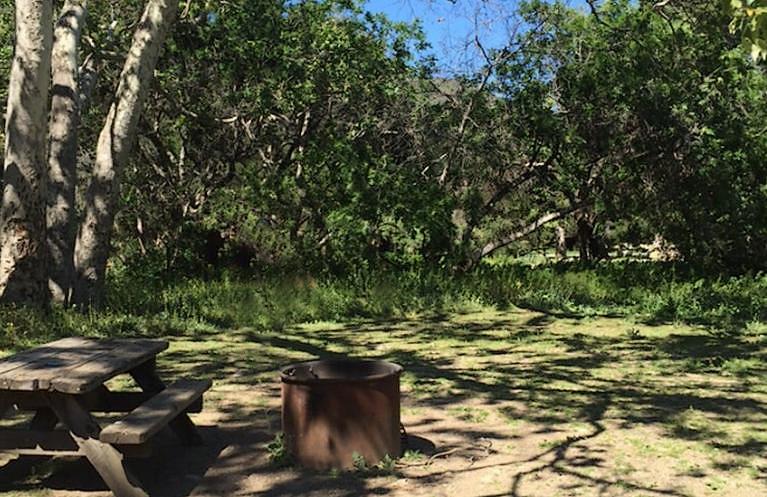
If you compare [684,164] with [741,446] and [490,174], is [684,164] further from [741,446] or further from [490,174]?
[741,446]

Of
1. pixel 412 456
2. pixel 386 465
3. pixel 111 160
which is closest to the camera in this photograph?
pixel 386 465

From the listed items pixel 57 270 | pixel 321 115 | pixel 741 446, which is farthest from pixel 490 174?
pixel 741 446

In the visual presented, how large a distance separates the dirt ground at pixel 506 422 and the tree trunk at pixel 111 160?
7.32 ft

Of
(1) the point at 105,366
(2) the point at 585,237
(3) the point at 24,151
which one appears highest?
(3) the point at 24,151

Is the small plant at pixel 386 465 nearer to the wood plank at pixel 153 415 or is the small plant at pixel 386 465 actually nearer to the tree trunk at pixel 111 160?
the wood plank at pixel 153 415

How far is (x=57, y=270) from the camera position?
37.6ft

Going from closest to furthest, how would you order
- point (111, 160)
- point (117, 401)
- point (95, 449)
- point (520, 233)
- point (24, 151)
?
point (95, 449) → point (117, 401) → point (24, 151) → point (111, 160) → point (520, 233)

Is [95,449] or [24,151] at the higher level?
[24,151]

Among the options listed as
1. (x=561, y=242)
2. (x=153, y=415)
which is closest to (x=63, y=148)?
(x=153, y=415)

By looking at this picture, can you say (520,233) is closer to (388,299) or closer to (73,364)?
(388,299)

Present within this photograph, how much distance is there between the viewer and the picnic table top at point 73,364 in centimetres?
398

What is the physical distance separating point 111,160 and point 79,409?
8017mm

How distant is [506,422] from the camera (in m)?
6.12

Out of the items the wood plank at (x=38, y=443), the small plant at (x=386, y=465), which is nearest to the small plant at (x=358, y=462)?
the small plant at (x=386, y=465)
